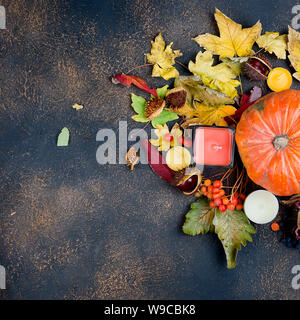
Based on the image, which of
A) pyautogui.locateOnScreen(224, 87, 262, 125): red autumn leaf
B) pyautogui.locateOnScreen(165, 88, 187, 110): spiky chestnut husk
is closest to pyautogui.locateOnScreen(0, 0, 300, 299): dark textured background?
pyautogui.locateOnScreen(165, 88, 187, 110): spiky chestnut husk

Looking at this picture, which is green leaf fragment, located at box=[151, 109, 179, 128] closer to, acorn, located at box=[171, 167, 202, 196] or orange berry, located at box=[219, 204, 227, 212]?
acorn, located at box=[171, 167, 202, 196]

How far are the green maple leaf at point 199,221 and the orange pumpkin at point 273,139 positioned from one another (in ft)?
0.66

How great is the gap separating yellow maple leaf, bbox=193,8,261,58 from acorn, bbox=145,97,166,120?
0.80ft

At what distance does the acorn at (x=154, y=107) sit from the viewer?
1.07 metres

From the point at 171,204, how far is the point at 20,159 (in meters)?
0.53

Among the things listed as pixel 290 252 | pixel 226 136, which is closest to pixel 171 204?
pixel 226 136

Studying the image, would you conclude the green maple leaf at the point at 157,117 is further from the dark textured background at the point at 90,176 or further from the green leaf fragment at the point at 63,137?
the green leaf fragment at the point at 63,137

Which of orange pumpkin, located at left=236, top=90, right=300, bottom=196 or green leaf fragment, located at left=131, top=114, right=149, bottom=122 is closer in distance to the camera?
orange pumpkin, located at left=236, top=90, right=300, bottom=196

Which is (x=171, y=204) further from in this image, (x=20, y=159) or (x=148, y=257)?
(x=20, y=159)

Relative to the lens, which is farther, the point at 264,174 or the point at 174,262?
the point at 174,262

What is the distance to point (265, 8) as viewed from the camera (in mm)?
1134

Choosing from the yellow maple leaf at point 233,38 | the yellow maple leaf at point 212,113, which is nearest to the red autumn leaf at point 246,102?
the yellow maple leaf at point 212,113

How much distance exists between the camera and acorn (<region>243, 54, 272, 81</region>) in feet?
3.54

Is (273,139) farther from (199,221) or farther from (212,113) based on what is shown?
(199,221)
